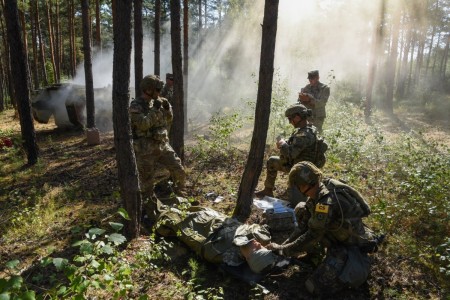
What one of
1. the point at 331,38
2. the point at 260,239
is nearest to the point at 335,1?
the point at 331,38

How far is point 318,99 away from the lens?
8266 millimetres

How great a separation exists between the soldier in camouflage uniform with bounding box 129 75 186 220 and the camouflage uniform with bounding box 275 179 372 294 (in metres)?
2.62

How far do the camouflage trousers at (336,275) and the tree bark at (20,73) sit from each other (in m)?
8.51

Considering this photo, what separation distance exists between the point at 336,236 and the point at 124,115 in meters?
3.01

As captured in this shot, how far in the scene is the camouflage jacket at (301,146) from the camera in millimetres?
5491

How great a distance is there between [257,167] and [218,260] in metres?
1.80

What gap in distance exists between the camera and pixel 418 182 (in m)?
5.09

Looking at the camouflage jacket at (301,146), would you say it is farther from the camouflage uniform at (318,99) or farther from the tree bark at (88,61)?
the tree bark at (88,61)

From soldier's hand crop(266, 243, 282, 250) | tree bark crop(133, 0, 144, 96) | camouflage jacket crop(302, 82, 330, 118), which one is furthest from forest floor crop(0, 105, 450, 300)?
tree bark crop(133, 0, 144, 96)

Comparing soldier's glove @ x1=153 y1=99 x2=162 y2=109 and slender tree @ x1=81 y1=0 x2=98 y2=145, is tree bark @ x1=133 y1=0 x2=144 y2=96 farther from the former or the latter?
soldier's glove @ x1=153 y1=99 x2=162 y2=109

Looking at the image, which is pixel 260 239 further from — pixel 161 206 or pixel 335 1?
pixel 335 1

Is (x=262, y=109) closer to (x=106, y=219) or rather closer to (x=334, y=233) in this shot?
(x=334, y=233)

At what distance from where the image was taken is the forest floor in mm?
3822

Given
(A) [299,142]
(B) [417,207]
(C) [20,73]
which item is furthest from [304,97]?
(C) [20,73]
